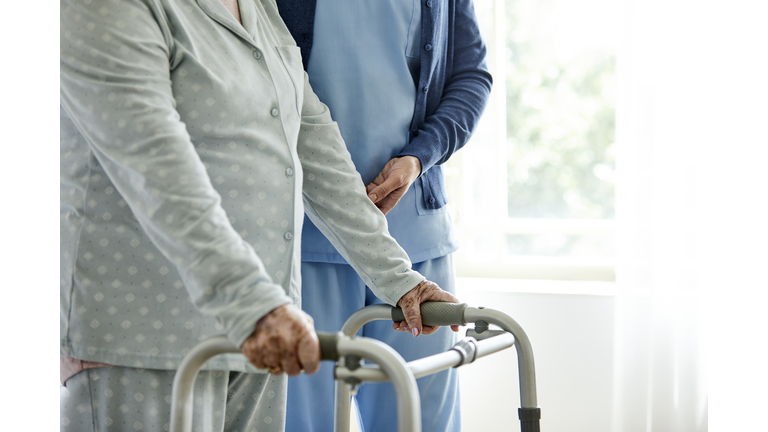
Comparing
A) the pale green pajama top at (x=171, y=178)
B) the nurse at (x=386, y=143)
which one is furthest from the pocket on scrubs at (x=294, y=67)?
the nurse at (x=386, y=143)

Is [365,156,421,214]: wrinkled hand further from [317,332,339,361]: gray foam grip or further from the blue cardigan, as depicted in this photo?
[317,332,339,361]: gray foam grip

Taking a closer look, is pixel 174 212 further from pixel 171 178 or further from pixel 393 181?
pixel 393 181

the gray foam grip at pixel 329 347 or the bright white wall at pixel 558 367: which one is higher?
the gray foam grip at pixel 329 347

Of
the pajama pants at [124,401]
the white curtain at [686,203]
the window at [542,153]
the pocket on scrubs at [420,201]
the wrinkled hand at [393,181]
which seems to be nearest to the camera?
the pajama pants at [124,401]

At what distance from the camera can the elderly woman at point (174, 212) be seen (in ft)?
2.19

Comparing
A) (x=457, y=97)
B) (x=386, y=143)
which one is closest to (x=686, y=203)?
(x=457, y=97)

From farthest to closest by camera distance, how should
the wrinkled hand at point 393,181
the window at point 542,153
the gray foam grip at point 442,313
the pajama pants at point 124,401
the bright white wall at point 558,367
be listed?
the window at point 542,153 → the bright white wall at point 558,367 → the wrinkled hand at point 393,181 → the gray foam grip at point 442,313 → the pajama pants at point 124,401

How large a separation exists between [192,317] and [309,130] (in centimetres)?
42

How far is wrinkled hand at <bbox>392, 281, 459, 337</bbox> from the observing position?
0.98 metres

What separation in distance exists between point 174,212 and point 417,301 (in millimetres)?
451

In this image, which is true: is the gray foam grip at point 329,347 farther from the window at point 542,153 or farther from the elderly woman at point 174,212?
the window at point 542,153
